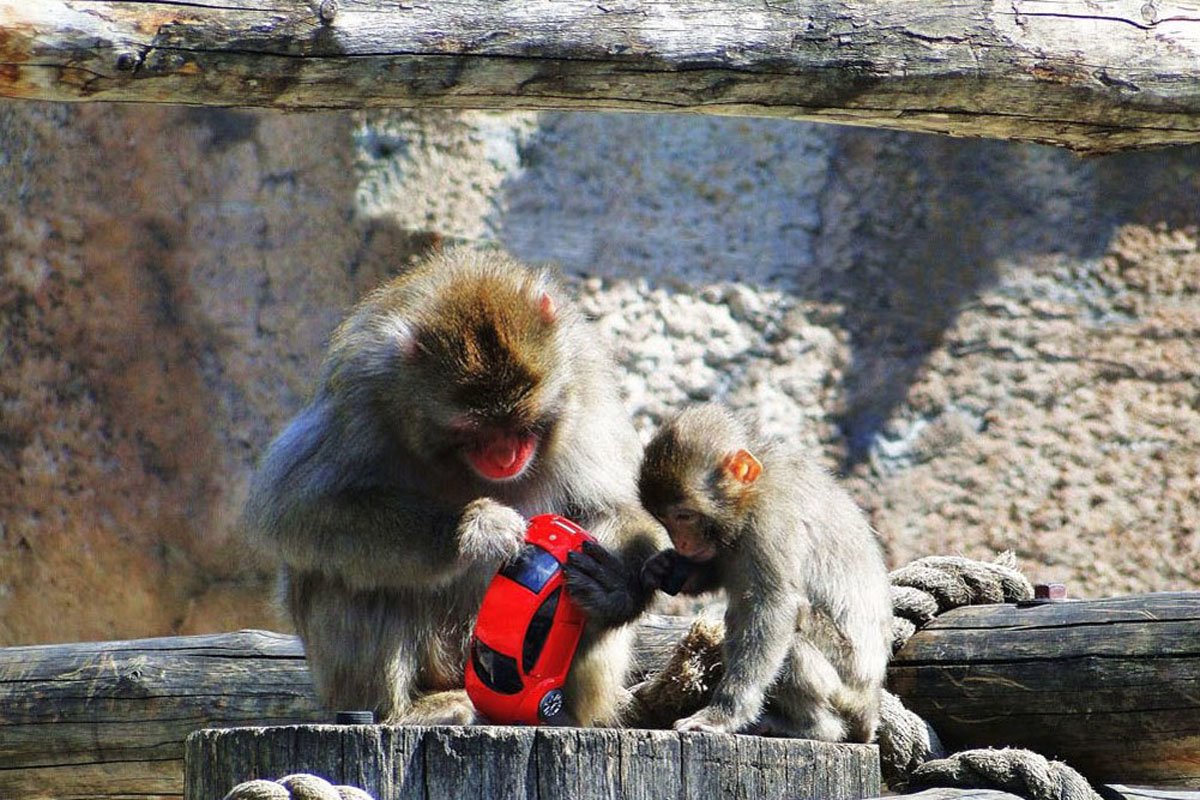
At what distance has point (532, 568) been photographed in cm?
427

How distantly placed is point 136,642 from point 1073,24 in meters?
3.71

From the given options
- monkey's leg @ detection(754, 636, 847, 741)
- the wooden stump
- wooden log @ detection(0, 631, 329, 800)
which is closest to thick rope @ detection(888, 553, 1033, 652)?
monkey's leg @ detection(754, 636, 847, 741)

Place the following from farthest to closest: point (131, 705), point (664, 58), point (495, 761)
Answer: point (131, 705)
point (664, 58)
point (495, 761)

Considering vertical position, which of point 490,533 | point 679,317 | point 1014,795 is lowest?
point 679,317

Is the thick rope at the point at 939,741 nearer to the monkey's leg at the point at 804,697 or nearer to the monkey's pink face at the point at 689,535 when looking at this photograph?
the monkey's leg at the point at 804,697

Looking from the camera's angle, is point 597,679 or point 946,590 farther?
→ point 946,590

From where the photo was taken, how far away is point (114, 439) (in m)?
7.95

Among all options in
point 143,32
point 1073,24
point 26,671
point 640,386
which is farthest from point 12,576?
point 1073,24

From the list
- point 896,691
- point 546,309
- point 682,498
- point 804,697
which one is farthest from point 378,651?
point 896,691

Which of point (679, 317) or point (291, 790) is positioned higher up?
point (291, 790)

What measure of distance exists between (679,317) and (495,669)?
409 centimetres

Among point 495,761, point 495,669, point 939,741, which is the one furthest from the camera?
point 939,741

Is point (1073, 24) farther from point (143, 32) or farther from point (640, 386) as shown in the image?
point (640, 386)

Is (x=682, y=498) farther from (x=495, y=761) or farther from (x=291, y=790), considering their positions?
(x=291, y=790)
